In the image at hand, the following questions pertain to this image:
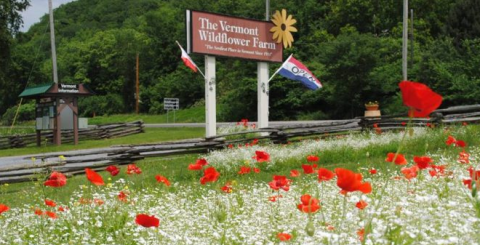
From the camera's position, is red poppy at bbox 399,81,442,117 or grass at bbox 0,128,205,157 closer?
red poppy at bbox 399,81,442,117

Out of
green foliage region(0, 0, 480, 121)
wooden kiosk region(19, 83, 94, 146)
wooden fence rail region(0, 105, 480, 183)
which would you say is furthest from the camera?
green foliage region(0, 0, 480, 121)

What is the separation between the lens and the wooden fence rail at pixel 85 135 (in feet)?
90.8

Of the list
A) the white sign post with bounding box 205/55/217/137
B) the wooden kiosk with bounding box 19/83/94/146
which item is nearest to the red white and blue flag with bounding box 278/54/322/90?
the white sign post with bounding box 205/55/217/137

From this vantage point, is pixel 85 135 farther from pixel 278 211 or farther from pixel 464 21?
pixel 464 21

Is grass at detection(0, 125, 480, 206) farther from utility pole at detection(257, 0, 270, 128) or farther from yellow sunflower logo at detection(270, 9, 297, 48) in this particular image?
yellow sunflower logo at detection(270, 9, 297, 48)

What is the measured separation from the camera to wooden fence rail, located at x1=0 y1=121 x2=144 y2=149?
27688mm

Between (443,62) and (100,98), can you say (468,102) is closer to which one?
(443,62)

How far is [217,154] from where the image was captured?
1270cm

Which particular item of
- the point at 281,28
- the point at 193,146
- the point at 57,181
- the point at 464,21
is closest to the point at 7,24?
the point at 281,28

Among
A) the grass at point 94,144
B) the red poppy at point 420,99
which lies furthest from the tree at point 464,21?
the red poppy at point 420,99

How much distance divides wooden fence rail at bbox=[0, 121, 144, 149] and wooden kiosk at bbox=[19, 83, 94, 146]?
232 centimetres

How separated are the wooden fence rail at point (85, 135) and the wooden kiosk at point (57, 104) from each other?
232cm

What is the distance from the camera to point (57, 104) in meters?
23.8

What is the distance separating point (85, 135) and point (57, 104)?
5.67 m
